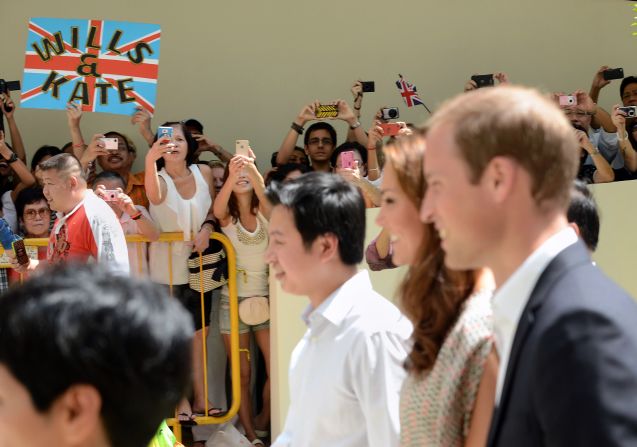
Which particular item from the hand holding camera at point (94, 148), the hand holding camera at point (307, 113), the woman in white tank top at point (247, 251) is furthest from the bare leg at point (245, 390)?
the hand holding camera at point (307, 113)

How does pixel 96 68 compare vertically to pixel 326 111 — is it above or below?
above

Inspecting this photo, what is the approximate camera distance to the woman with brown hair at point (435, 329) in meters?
2.01

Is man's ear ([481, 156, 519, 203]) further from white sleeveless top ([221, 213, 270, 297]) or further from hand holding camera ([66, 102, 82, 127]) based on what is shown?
hand holding camera ([66, 102, 82, 127])

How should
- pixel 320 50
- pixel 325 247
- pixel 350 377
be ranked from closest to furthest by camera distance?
pixel 350 377
pixel 325 247
pixel 320 50

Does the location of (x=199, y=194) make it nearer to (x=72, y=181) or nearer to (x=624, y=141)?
(x=72, y=181)

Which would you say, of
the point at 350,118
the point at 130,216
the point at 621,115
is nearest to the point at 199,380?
the point at 130,216

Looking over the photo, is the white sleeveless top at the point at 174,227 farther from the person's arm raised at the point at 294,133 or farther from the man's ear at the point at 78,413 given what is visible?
the man's ear at the point at 78,413

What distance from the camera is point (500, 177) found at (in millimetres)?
1641

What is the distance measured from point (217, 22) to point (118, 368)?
6.91 metres

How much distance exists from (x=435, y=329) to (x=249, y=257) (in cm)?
392

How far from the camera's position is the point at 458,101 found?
1.74m

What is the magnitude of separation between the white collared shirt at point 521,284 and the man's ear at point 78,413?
2.30 ft

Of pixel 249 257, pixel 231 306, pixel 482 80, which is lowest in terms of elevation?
pixel 231 306

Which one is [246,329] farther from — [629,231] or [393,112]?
[629,231]
